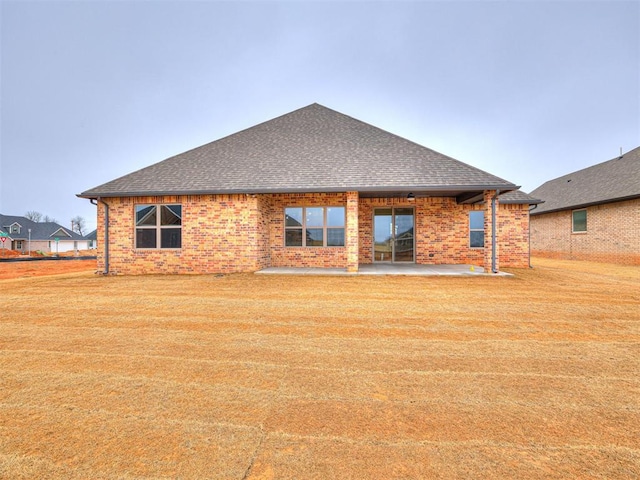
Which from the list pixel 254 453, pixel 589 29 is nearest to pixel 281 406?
pixel 254 453

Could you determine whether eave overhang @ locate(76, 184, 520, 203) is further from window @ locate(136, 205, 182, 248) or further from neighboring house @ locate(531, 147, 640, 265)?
neighboring house @ locate(531, 147, 640, 265)

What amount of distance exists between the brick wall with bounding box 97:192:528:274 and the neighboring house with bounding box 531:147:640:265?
278 inches

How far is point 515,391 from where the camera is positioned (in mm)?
2635

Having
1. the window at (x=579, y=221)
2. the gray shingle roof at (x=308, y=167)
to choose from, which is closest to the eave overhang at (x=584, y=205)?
the window at (x=579, y=221)

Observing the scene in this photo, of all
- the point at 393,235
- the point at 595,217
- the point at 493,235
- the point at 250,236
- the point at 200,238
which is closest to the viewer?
the point at 493,235

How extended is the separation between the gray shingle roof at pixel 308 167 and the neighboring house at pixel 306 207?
50 millimetres

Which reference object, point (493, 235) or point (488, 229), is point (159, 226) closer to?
point (488, 229)

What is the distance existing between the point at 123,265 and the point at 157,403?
10762 millimetres

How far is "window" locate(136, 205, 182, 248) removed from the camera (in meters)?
11.0

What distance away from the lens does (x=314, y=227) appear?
477 inches

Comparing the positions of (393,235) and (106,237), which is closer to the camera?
(106,237)

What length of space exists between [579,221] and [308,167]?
18.0 m

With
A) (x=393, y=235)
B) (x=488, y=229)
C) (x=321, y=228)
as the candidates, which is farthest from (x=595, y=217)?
(x=321, y=228)

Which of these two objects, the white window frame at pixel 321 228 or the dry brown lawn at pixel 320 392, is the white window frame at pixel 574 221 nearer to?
the dry brown lawn at pixel 320 392
